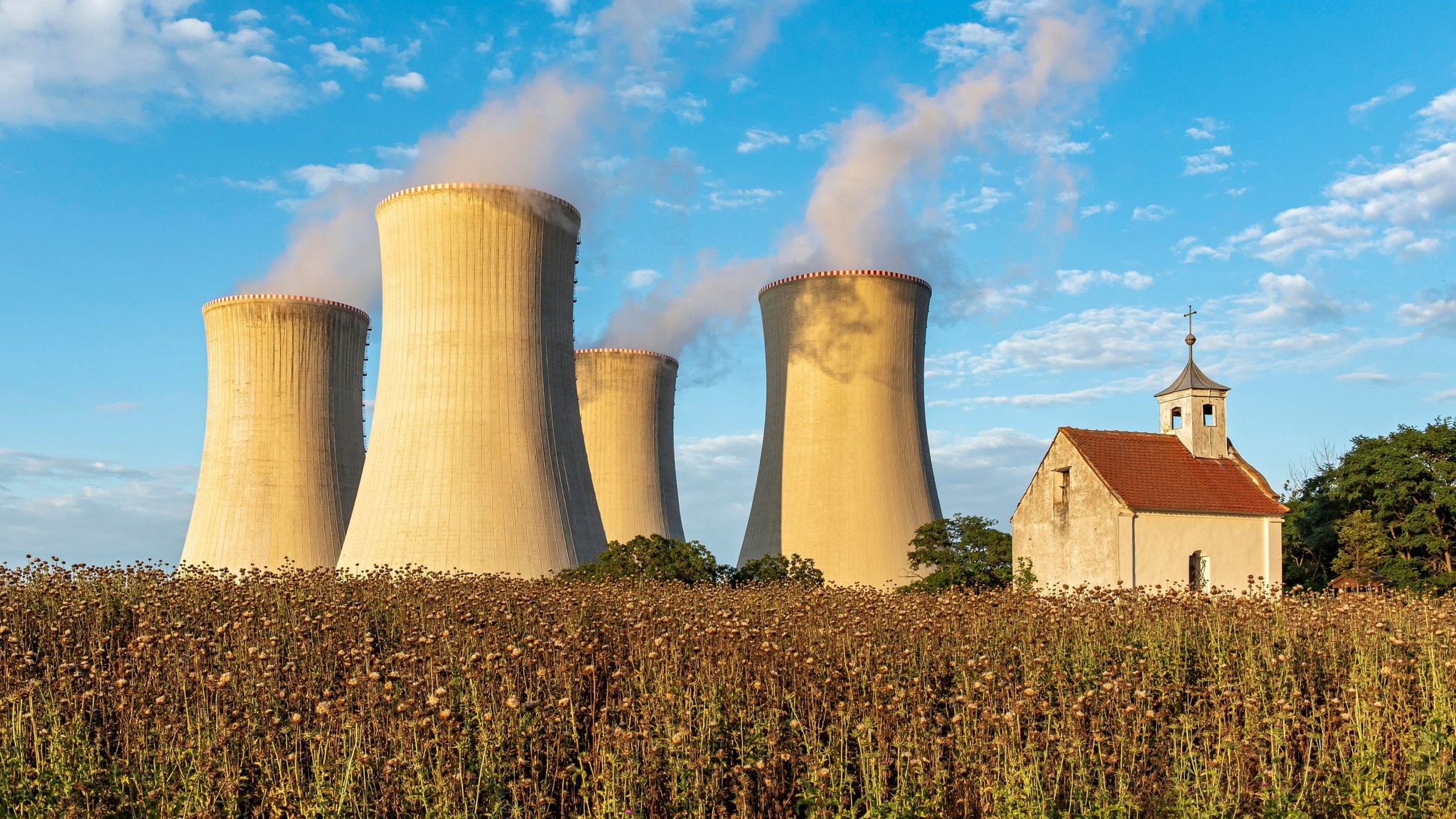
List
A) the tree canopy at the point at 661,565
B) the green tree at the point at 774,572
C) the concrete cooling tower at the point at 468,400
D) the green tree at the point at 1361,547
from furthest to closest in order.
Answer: the green tree at the point at 1361,547
the green tree at the point at 774,572
the concrete cooling tower at the point at 468,400
the tree canopy at the point at 661,565

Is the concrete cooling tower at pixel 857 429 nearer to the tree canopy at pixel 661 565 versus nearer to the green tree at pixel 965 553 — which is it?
the green tree at pixel 965 553

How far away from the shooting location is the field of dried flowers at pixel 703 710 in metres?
5.41

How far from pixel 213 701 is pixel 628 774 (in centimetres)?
307

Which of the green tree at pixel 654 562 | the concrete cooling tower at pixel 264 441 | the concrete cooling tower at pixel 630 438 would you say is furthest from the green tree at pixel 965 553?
the concrete cooling tower at pixel 264 441

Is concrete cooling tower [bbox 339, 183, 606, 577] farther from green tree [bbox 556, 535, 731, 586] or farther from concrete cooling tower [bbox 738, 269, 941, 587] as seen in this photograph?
concrete cooling tower [bbox 738, 269, 941, 587]

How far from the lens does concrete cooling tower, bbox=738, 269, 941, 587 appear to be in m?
27.8

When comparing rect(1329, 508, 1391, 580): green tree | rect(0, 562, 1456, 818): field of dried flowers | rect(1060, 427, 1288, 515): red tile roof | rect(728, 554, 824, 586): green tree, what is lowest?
rect(0, 562, 1456, 818): field of dried flowers

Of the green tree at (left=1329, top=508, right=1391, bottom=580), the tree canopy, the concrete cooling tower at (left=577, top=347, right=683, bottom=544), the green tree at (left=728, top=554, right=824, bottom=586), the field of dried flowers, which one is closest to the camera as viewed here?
the field of dried flowers

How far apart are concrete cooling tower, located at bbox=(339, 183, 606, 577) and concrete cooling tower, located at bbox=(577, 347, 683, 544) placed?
1030 cm

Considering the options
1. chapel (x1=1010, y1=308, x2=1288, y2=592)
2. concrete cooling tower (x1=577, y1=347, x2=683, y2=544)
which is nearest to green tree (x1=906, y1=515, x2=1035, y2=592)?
chapel (x1=1010, y1=308, x2=1288, y2=592)

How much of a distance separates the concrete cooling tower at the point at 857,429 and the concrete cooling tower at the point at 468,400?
808cm

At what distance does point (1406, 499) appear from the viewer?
2884 centimetres

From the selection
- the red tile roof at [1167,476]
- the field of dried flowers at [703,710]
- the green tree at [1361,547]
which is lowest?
the field of dried flowers at [703,710]

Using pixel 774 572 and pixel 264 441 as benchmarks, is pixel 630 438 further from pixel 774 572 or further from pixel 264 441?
pixel 774 572
